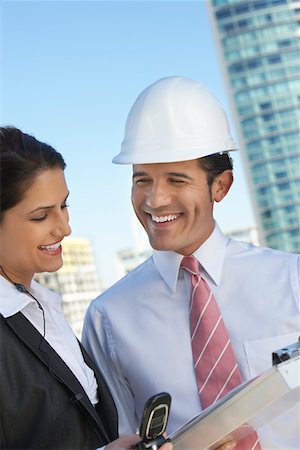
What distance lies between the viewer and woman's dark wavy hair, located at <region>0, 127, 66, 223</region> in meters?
1.62

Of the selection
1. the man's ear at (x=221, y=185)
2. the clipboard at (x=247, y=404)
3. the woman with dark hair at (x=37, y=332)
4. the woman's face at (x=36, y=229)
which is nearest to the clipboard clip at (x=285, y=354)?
the clipboard at (x=247, y=404)

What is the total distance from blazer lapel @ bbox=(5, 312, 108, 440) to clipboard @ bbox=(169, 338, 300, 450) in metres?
0.26

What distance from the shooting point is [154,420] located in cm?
134

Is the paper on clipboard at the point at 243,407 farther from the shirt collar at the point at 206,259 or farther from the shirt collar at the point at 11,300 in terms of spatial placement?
the shirt collar at the point at 206,259

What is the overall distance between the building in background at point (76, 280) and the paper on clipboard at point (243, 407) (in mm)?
67938

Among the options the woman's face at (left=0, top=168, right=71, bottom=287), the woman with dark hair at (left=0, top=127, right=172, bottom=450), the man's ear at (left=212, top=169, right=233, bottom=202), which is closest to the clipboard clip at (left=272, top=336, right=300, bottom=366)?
the woman with dark hair at (left=0, top=127, right=172, bottom=450)

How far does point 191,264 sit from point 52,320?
480 millimetres

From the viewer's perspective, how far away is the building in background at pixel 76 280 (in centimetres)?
7244

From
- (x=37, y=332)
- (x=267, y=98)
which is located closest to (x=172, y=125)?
(x=37, y=332)

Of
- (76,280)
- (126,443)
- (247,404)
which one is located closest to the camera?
(247,404)

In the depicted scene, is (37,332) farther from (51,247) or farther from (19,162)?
(19,162)

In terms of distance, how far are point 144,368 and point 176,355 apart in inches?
3.5

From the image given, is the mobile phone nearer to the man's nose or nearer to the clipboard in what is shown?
the clipboard

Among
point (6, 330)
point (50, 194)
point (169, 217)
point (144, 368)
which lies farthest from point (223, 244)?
point (6, 330)
